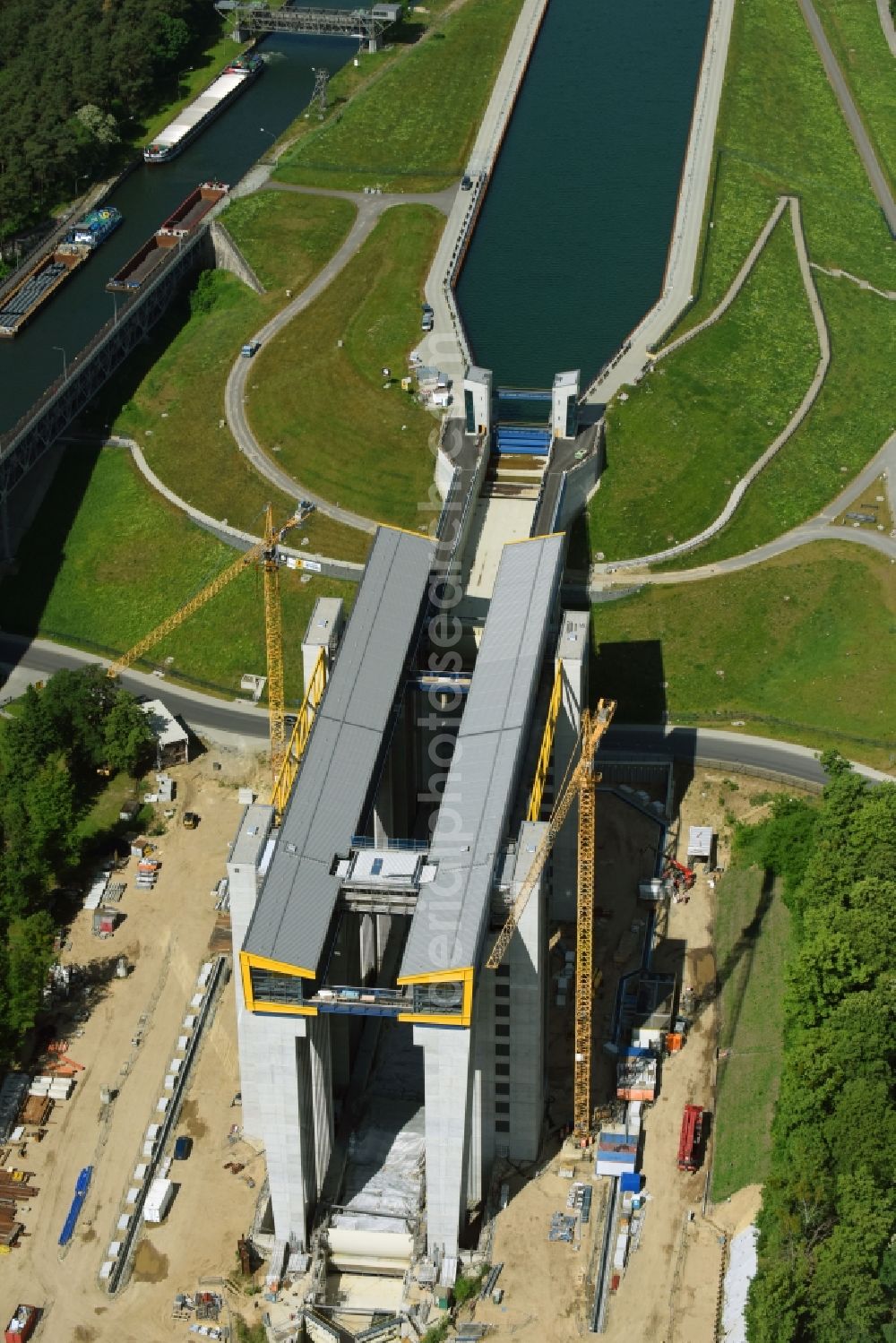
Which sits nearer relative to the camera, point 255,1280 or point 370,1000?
point 370,1000

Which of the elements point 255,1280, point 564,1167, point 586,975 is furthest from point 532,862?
point 255,1280

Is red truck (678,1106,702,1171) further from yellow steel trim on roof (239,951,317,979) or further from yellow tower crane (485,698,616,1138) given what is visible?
yellow steel trim on roof (239,951,317,979)

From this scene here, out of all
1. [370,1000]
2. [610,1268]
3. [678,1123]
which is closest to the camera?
[370,1000]

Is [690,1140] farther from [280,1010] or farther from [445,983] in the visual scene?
[280,1010]

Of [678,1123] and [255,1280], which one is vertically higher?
[678,1123]

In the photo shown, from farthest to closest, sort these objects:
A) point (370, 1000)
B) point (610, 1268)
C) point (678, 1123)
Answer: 1. point (678, 1123)
2. point (610, 1268)
3. point (370, 1000)

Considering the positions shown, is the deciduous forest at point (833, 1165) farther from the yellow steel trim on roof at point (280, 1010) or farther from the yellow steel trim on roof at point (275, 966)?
the yellow steel trim on roof at point (275, 966)

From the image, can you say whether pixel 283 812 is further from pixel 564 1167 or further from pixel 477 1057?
pixel 564 1167

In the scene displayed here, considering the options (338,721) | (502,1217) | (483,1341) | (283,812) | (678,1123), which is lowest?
(483,1341)
